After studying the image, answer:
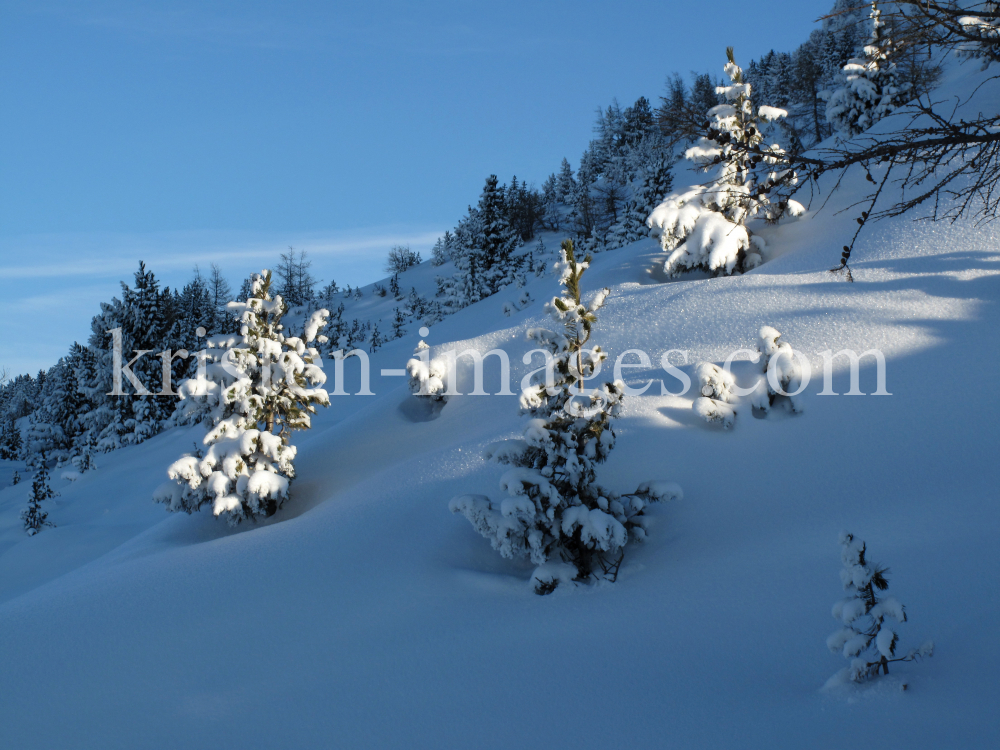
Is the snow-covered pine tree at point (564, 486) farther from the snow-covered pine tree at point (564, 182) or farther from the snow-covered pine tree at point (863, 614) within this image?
the snow-covered pine tree at point (564, 182)

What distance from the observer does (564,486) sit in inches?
251

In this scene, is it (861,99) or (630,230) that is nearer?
(861,99)

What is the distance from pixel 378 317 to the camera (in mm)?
44500

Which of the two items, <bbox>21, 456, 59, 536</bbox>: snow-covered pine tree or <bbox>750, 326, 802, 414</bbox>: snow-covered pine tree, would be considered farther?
<bbox>21, 456, 59, 536</bbox>: snow-covered pine tree

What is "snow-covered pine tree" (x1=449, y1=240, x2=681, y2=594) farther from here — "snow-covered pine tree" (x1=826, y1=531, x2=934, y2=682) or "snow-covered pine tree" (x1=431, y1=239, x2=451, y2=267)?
"snow-covered pine tree" (x1=431, y1=239, x2=451, y2=267)

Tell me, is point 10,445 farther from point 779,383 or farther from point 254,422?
point 779,383

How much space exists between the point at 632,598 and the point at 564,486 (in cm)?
124

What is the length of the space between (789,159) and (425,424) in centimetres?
886

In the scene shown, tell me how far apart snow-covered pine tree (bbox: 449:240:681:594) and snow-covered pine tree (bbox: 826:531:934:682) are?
8.13 feet

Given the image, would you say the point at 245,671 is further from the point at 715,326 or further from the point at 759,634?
the point at 715,326

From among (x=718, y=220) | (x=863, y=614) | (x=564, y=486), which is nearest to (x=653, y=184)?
(x=718, y=220)

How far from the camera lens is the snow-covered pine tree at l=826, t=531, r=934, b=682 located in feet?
11.6

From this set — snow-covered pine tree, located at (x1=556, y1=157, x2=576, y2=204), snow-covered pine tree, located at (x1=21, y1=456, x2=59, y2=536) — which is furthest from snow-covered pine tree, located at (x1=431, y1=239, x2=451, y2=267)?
snow-covered pine tree, located at (x1=21, y1=456, x2=59, y2=536)

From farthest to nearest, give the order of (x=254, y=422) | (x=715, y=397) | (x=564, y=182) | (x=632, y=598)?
(x=564, y=182), (x=254, y=422), (x=715, y=397), (x=632, y=598)
